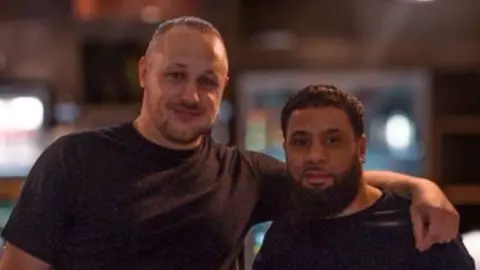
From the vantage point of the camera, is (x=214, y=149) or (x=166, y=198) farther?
(x=214, y=149)

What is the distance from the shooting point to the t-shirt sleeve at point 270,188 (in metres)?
1.40

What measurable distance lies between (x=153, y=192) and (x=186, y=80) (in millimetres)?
175

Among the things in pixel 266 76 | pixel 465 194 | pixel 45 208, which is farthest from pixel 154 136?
pixel 465 194

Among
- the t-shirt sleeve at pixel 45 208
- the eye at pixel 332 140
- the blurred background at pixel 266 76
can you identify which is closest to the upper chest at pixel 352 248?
the eye at pixel 332 140

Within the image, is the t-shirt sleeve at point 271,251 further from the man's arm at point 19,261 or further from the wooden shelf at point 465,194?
the wooden shelf at point 465,194

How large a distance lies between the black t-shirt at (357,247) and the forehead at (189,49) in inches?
10.5

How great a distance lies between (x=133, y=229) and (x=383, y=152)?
198 cm

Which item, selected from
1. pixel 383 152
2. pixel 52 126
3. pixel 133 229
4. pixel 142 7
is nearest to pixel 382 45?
pixel 383 152

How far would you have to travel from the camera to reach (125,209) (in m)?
1.35

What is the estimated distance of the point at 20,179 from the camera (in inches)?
124

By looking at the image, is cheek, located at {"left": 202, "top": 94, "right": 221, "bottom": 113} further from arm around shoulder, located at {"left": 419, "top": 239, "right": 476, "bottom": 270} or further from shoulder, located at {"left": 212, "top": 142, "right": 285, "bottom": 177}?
arm around shoulder, located at {"left": 419, "top": 239, "right": 476, "bottom": 270}

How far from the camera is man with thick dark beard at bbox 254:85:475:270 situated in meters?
1.22

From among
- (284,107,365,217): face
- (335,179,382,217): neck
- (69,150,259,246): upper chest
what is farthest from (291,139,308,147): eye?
→ (69,150,259,246): upper chest

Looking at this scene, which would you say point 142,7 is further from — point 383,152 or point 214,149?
point 214,149
